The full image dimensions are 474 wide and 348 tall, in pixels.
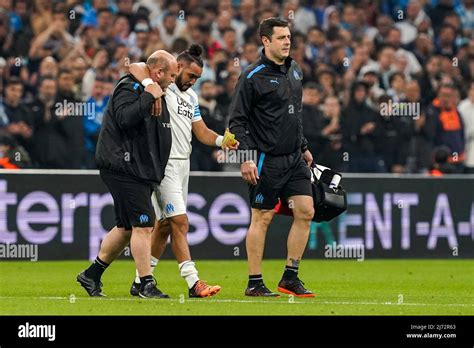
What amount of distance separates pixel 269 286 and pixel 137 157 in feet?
9.49

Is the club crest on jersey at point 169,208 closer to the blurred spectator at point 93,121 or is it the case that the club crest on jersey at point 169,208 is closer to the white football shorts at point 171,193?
the white football shorts at point 171,193

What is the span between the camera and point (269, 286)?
14328mm

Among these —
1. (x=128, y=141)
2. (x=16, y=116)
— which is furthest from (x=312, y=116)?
(x=128, y=141)

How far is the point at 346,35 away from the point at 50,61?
593cm

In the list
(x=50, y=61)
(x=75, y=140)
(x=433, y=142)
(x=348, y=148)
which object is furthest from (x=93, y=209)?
(x=433, y=142)

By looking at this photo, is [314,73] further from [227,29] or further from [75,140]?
[75,140]

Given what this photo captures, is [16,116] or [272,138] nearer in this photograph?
[272,138]

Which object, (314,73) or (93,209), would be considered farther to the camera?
(314,73)

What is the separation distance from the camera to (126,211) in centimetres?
1212

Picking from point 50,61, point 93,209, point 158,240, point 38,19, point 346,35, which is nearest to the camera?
point 158,240

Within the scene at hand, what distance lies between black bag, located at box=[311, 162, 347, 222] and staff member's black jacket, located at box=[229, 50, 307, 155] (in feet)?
1.85

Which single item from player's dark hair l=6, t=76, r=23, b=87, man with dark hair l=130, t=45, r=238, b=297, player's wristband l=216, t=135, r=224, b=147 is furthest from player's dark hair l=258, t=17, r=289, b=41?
player's dark hair l=6, t=76, r=23, b=87

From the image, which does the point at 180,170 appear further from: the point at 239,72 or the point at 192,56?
the point at 239,72

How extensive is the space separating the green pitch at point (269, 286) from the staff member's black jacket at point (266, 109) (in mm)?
1469
